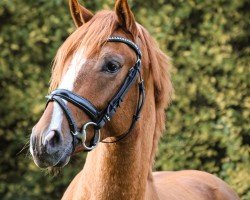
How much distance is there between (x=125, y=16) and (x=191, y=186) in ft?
6.04

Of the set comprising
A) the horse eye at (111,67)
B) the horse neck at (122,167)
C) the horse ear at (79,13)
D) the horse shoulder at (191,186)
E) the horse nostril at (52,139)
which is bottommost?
the horse shoulder at (191,186)

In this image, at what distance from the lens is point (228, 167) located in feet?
22.9

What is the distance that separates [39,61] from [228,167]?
2.09m

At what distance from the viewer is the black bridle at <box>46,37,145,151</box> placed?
10.9 feet

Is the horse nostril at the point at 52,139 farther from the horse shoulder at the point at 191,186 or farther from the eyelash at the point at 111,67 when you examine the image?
Answer: the horse shoulder at the point at 191,186

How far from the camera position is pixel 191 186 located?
5.14 metres

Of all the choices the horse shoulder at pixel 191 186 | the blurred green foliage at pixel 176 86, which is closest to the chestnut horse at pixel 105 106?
the horse shoulder at pixel 191 186

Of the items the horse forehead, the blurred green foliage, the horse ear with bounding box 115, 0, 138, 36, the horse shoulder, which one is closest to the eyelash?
the horse forehead

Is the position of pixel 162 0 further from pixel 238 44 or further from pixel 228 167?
pixel 228 167

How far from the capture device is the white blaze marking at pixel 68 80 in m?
3.23

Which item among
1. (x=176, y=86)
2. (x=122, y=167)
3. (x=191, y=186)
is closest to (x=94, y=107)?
(x=122, y=167)

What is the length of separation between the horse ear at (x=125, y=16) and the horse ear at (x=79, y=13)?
239 millimetres

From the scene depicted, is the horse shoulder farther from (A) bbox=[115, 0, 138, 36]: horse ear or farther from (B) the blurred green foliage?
(B) the blurred green foliage

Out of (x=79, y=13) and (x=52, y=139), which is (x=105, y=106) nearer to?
(x=52, y=139)
